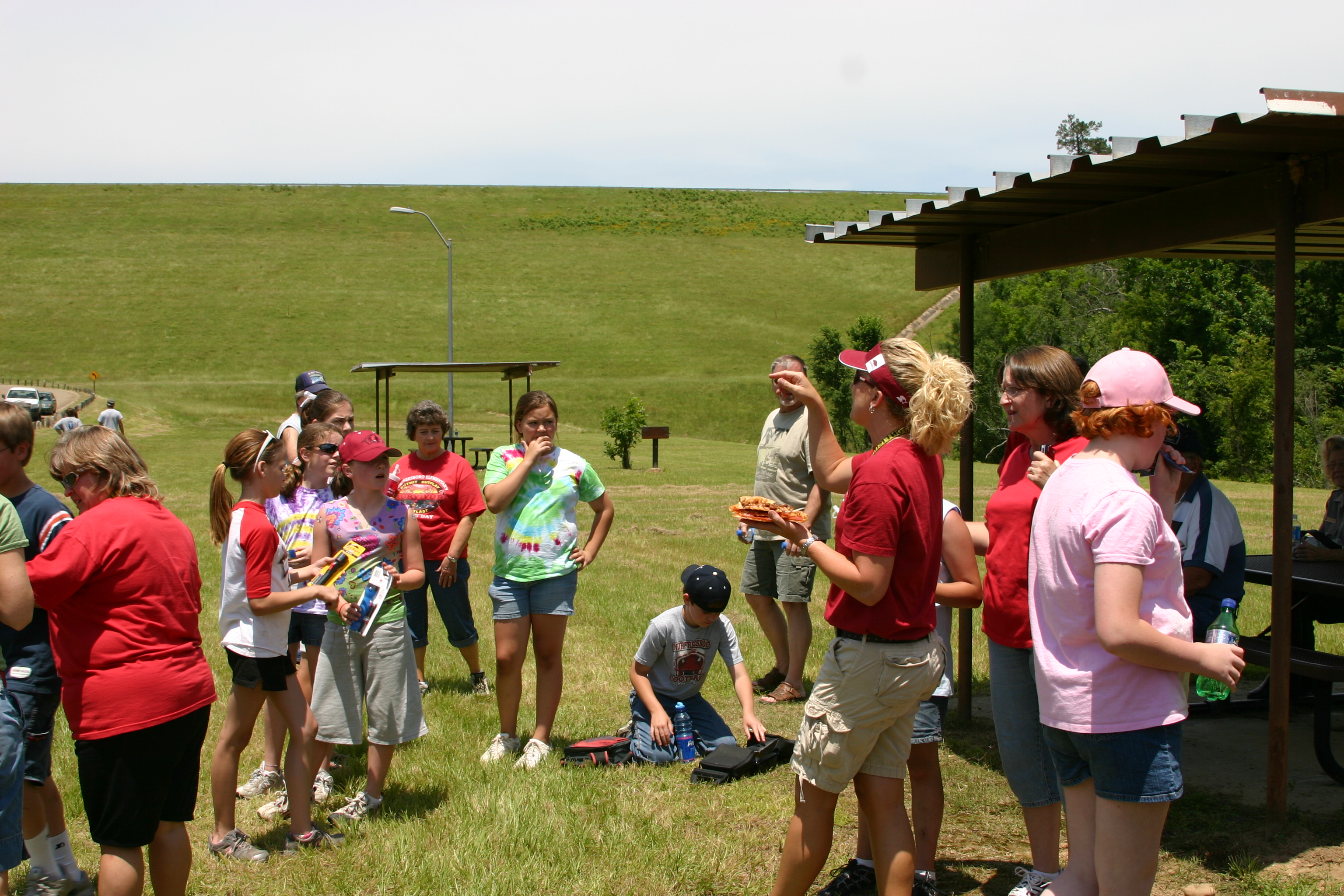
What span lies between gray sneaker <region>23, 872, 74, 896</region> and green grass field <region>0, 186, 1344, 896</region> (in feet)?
1.73

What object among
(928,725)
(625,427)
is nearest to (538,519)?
(928,725)

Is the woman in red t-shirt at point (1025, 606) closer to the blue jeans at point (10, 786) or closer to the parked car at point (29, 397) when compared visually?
the blue jeans at point (10, 786)

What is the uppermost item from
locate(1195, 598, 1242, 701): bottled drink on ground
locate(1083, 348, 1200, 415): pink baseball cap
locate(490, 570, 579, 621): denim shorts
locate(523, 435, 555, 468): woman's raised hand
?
locate(1083, 348, 1200, 415): pink baseball cap

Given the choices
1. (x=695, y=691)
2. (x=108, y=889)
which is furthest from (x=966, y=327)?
(x=108, y=889)

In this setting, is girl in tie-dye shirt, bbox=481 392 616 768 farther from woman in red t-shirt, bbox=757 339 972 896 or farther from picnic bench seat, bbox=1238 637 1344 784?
picnic bench seat, bbox=1238 637 1344 784

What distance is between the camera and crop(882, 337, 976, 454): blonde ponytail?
2949 mm

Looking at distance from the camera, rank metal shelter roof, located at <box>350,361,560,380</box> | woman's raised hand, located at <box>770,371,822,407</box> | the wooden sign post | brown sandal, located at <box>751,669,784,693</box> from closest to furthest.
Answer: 1. woman's raised hand, located at <box>770,371,822,407</box>
2. brown sandal, located at <box>751,669,784,693</box>
3. metal shelter roof, located at <box>350,361,560,380</box>
4. the wooden sign post

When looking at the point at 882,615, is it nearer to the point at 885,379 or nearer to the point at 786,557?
the point at 885,379

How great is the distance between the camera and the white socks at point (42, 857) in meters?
3.61

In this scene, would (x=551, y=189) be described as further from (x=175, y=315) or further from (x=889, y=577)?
(x=889, y=577)

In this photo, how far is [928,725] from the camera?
358cm

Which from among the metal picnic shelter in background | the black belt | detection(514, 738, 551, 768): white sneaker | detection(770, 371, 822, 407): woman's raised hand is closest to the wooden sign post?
the metal picnic shelter in background

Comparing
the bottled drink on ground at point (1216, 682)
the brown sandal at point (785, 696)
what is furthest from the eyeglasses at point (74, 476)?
the brown sandal at point (785, 696)

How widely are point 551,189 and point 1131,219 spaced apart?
102362 millimetres
